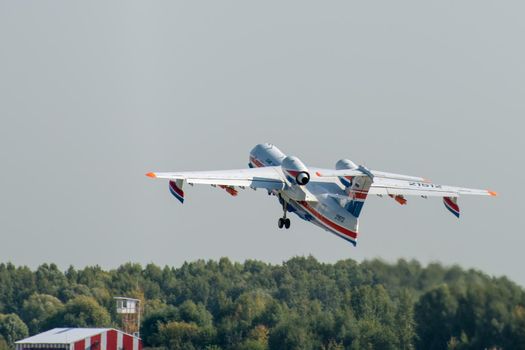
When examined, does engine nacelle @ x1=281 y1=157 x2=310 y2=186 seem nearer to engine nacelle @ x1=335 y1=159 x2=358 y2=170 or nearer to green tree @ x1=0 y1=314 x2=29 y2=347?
engine nacelle @ x1=335 y1=159 x2=358 y2=170

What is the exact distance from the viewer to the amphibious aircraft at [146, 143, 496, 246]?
77938mm

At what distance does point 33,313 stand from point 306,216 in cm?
8928

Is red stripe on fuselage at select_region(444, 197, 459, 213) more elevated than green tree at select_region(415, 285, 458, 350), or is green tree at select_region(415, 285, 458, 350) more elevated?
red stripe on fuselage at select_region(444, 197, 459, 213)

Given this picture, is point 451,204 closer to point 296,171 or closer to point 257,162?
point 296,171

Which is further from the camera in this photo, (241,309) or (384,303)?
(241,309)

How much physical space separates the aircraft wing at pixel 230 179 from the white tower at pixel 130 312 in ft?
168

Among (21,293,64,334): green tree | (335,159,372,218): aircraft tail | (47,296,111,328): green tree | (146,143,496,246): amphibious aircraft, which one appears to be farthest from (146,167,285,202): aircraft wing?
(21,293,64,334): green tree

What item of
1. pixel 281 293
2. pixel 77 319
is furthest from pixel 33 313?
pixel 281 293

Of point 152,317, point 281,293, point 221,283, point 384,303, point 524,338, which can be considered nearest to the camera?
point 524,338

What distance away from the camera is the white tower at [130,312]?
134000 millimetres

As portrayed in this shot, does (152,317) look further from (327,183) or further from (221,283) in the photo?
(327,183)

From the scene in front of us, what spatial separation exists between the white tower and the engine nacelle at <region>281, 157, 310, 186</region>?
5292 centimetres

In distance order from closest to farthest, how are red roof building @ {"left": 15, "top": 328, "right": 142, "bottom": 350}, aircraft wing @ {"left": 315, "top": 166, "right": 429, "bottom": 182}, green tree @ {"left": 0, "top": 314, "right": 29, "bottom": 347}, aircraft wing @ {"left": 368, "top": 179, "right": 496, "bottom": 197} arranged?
aircraft wing @ {"left": 315, "top": 166, "right": 429, "bottom": 182} < aircraft wing @ {"left": 368, "top": 179, "right": 496, "bottom": 197} < red roof building @ {"left": 15, "top": 328, "right": 142, "bottom": 350} < green tree @ {"left": 0, "top": 314, "right": 29, "bottom": 347}

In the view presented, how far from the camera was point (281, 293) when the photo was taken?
481ft
